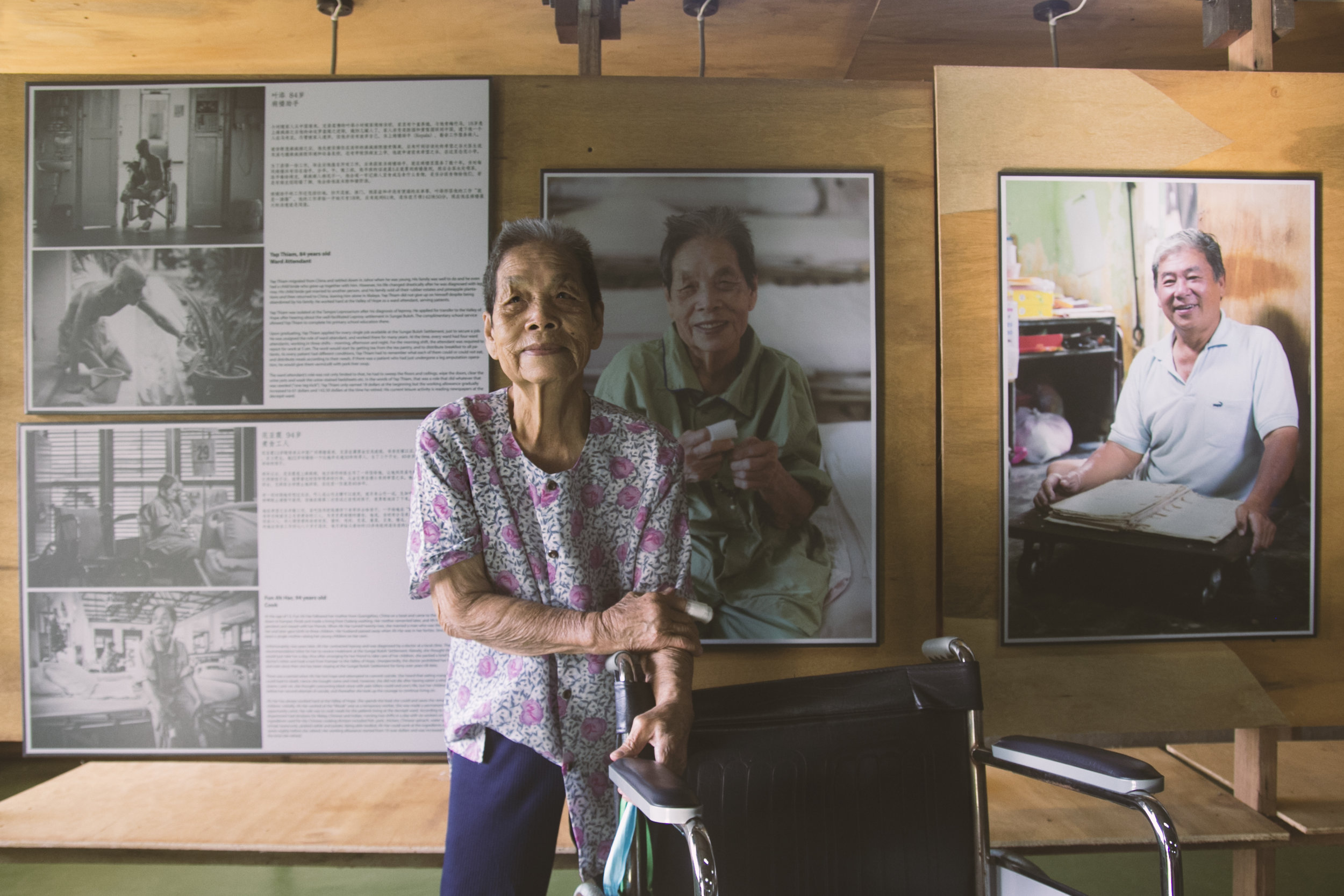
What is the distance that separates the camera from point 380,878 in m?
2.67

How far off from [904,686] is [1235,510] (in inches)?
48.8

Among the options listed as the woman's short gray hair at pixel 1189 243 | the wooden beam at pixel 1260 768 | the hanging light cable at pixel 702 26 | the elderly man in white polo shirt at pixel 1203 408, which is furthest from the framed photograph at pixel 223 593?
the wooden beam at pixel 1260 768

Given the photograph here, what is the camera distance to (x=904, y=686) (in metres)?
1.47

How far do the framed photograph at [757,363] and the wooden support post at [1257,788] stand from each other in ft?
3.56

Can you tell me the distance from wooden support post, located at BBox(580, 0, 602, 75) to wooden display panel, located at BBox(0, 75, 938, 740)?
0.07 metres

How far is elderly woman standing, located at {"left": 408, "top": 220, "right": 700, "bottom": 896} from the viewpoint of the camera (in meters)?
1.33

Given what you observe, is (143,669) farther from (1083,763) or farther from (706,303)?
(1083,763)

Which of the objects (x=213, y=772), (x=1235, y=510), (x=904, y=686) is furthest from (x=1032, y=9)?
(x=213, y=772)

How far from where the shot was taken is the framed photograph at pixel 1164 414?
204 cm

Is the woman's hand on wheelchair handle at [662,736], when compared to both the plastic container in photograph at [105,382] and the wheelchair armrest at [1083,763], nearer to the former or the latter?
the wheelchair armrest at [1083,763]

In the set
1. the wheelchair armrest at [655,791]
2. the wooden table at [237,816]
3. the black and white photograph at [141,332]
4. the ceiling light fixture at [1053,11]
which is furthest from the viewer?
the ceiling light fixture at [1053,11]

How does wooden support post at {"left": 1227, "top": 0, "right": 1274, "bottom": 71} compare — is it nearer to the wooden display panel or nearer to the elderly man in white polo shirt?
the elderly man in white polo shirt

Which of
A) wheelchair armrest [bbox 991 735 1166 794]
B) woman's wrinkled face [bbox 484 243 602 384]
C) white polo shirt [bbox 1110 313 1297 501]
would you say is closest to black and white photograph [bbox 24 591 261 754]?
woman's wrinkled face [bbox 484 243 602 384]

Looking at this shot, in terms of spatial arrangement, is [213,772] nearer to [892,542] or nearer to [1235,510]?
[892,542]
